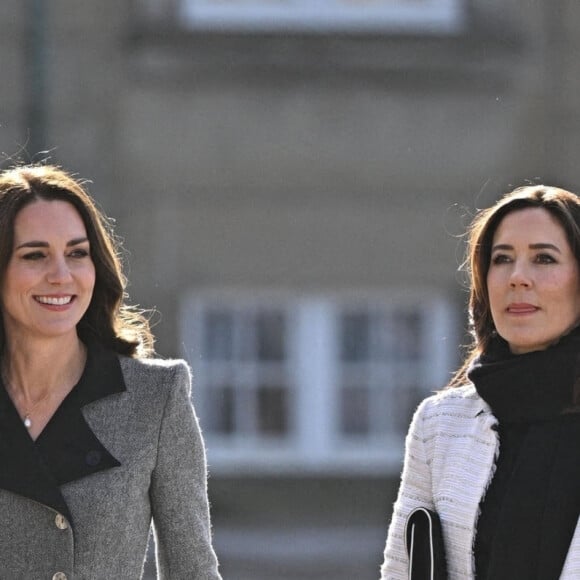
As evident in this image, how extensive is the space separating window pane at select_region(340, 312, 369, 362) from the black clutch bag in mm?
8304

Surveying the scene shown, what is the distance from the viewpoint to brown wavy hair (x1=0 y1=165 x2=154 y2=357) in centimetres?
417

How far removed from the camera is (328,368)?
12.4 metres

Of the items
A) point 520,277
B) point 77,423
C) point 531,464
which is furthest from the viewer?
point 77,423

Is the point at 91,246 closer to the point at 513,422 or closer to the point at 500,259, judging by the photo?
the point at 500,259

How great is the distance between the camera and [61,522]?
3.99m

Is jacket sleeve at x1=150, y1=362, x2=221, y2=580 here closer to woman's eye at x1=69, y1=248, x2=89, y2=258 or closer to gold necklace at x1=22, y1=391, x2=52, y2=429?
gold necklace at x1=22, y1=391, x2=52, y2=429

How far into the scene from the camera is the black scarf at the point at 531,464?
12.7 ft

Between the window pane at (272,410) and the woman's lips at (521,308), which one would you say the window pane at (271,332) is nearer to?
the window pane at (272,410)

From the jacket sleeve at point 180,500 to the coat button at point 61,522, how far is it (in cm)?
25

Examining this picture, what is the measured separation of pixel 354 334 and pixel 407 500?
823 cm

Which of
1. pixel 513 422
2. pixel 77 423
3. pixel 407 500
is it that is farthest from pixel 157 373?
pixel 513 422

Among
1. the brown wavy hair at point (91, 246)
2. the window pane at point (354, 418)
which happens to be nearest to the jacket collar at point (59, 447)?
the brown wavy hair at point (91, 246)

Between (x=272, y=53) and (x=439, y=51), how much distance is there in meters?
1.15

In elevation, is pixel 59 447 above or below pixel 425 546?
above
